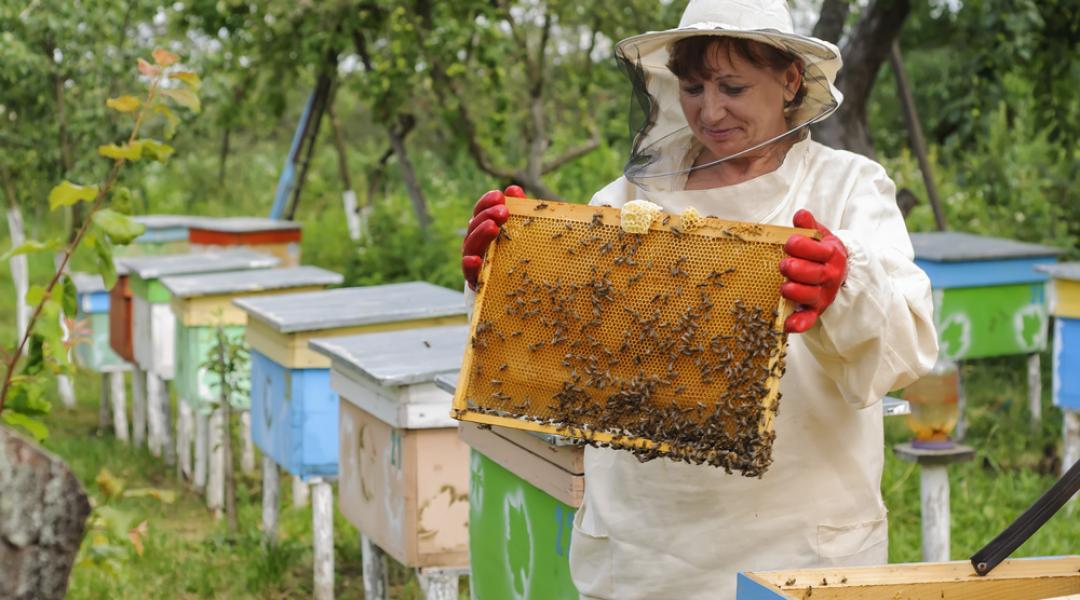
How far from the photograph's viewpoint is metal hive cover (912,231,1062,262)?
6320mm

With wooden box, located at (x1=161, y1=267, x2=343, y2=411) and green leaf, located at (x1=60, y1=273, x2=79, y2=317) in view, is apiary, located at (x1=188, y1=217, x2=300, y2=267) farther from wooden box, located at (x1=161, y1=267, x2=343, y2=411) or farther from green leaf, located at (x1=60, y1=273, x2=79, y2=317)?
green leaf, located at (x1=60, y1=273, x2=79, y2=317)

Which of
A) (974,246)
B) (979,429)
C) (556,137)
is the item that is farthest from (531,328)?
(556,137)

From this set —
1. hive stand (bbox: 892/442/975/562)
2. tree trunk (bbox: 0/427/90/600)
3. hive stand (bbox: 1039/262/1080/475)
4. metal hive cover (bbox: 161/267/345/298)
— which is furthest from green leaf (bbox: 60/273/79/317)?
hive stand (bbox: 1039/262/1080/475)

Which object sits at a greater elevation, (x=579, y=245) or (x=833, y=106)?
(x=833, y=106)

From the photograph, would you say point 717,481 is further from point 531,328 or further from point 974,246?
point 974,246

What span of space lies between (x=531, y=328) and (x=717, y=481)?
42 centimetres

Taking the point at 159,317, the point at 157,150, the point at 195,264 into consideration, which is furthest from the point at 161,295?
the point at 157,150

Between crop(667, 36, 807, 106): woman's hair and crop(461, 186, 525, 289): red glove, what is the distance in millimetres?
376

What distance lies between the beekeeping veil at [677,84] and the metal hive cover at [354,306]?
7.31ft

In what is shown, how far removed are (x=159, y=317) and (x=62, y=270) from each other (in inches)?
211

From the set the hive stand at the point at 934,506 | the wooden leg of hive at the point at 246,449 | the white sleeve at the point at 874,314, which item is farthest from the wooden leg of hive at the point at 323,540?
the white sleeve at the point at 874,314

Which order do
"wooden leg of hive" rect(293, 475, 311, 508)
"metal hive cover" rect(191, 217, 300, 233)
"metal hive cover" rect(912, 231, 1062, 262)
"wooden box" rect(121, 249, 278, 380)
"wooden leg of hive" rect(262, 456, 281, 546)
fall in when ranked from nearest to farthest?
"wooden leg of hive" rect(262, 456, 281, 546)
"metal hive cover" rect(912, 231, 1062, 262)
"wooden leg of hive" rect(293, 475, 311, 508)
"wooden box" rect(121, 249, 278, 380)
"metal hive cover" rect(191, 217, 300, 233)

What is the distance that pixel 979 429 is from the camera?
287 inches

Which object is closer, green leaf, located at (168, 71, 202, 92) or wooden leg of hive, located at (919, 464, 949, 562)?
green leaf, located at (168, 71, 202, 92)
